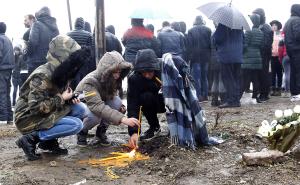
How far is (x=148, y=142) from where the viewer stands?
532 cm

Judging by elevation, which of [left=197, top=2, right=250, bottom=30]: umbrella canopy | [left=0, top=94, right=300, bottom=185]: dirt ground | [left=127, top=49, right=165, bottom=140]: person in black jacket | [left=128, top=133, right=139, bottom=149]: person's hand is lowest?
[left=0, top=94, right=300, bottom=185]: dirt ground

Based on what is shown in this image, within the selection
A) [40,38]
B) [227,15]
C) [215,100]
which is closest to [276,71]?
[215,100]

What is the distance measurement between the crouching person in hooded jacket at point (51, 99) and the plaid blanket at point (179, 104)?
2.87ft

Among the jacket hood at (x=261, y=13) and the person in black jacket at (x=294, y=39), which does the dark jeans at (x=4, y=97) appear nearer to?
the jacket hood at (x=261, y=13)

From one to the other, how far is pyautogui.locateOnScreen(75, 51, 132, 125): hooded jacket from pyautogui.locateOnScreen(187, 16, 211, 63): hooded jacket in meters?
5.13

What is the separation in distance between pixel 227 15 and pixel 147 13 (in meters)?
1.42

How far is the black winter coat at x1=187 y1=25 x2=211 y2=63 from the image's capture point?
1006 cm

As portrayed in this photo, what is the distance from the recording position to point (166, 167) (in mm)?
4449

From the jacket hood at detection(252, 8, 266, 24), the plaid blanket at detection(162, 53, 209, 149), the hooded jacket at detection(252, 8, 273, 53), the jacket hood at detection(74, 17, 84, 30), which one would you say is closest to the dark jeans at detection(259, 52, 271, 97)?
the hooded jacket at detection(252, 8, 273, 53)

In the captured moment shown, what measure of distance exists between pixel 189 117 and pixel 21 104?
175 cm

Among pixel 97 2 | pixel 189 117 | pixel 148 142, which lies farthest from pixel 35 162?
pixel 97 2

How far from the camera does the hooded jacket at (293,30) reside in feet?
30.6

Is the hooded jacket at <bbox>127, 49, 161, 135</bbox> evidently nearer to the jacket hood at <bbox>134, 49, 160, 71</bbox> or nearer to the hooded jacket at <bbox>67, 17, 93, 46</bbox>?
the jacket hood at <bbox>134, 49, 160, 71</bbox>

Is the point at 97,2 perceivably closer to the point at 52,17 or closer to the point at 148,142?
the point at 52,17
